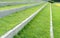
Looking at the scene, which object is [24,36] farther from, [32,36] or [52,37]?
[52,37]

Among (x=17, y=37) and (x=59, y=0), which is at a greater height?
(x=17, y=37)

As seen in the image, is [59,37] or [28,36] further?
[59,37]

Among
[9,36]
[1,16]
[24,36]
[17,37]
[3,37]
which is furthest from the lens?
[1,16]

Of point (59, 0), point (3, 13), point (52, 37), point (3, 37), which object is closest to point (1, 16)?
point (3, 13)

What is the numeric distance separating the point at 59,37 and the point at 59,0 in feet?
210

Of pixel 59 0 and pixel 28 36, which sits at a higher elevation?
pixel 28 36

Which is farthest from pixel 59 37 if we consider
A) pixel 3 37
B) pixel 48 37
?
pixel 3 37

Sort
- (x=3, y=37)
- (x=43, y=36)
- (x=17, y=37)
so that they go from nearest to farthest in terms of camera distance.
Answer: (x=3, y=37)
(x=17, y=37)
(x=43, y=36)

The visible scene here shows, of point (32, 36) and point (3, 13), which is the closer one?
point (32, 36)

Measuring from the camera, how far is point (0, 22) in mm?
8078

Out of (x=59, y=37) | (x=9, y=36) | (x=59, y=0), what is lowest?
(x=59, y=0)

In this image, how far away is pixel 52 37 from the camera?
297 inches

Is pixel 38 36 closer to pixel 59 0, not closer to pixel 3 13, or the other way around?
pixel 3 13

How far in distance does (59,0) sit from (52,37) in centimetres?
6471
